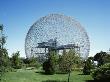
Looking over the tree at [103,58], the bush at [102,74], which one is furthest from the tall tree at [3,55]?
the tree at [103,58]

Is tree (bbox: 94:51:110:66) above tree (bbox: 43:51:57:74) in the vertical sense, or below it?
above

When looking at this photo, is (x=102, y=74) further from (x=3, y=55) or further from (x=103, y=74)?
(x=3, y=55)

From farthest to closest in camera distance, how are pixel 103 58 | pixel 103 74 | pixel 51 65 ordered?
1. pixel 103 58
2. pixel 51 65
3. pixel 103 74

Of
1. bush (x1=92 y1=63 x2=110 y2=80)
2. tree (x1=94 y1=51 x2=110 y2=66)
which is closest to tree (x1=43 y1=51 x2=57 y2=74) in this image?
A: tree (x1=94 y1=51 x2=110 y2=66)

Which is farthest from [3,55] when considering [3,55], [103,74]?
[103,74]

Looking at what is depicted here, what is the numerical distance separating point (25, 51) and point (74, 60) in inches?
1038

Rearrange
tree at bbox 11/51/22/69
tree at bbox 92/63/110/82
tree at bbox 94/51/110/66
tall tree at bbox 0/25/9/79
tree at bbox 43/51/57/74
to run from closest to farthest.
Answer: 1. tall tree at bbox 0/25/9/79
2. tree at bbox 92/63/110/82
3. tree at bbox 43/51/57/74
4. tree at bbox 94/51/110/66
5. tree at bbox 11/51/22/69

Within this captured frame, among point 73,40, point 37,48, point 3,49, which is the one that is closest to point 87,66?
point 73,40

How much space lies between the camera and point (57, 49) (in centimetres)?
6078

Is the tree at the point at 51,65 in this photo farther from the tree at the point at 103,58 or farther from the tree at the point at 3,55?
the tree at the point at 3,55

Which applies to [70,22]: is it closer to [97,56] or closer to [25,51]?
[25,51]

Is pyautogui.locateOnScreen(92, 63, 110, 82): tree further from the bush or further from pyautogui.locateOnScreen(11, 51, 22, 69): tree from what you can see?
pyautogui.locateOnScreen(11, 51, 22, 69): tree

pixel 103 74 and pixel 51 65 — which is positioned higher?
pixel 51 65

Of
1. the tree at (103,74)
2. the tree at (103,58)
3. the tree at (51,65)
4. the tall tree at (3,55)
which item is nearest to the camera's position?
the tall tree at (3,55)
